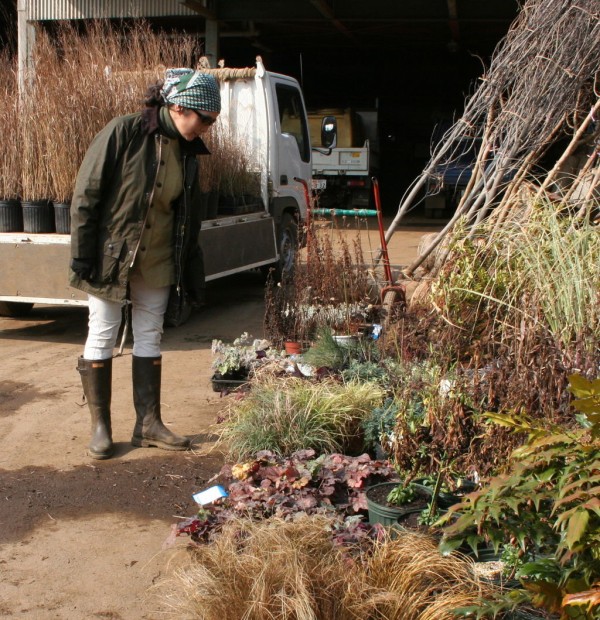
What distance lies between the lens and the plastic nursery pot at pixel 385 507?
131 inches

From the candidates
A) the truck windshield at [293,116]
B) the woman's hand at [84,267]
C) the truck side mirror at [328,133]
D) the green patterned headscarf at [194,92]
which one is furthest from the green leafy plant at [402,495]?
the truck side mirror at [328,133]

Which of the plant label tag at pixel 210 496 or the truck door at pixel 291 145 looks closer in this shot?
the plant label tag at pixel 210 496

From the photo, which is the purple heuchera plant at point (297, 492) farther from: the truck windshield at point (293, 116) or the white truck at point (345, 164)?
the white truck at point (345, 164)

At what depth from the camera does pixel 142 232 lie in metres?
4.55

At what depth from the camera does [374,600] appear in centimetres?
264

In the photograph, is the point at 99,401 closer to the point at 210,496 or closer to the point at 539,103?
the point at 210,496

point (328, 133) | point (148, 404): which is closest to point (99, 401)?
point (148, 404)

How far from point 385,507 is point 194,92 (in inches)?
90.1

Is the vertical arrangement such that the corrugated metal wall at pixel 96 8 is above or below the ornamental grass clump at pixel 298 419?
above

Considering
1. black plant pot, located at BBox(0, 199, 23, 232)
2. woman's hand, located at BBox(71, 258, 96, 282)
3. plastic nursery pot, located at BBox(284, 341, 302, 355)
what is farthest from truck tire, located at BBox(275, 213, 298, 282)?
woman's hand, located at BBox(71, 258, 96, 282)

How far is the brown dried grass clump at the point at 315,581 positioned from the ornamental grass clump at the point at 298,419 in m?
1.19

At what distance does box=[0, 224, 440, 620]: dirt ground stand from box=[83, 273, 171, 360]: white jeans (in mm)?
568

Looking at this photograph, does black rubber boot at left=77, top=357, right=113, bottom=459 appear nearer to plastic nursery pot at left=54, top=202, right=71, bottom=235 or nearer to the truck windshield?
plastic nursery pot at left=54, top=202, right=71, bottom=235

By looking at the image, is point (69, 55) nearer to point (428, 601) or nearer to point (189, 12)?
point (428, 601)
